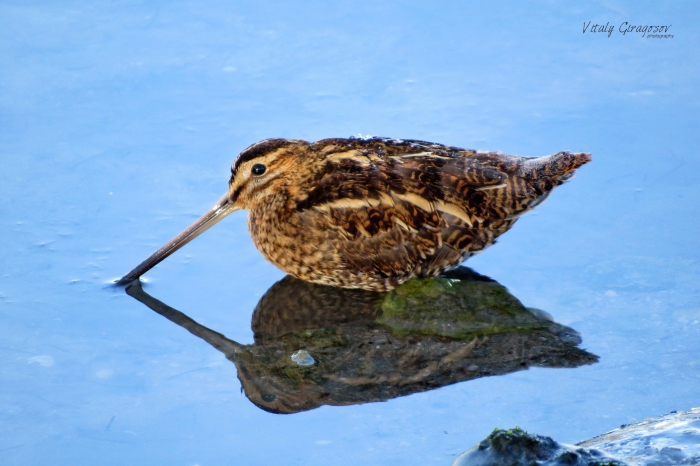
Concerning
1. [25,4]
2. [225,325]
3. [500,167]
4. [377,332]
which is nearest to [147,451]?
[225,325]

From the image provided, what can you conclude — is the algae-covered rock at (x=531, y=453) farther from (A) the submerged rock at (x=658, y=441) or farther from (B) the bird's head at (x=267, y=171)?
(B) the bird's head at (x=267, y=171)

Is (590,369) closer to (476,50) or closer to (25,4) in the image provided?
(476,50)

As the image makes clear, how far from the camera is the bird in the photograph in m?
6.10

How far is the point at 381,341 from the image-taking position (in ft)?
18.8

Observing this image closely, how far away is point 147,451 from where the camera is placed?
4.95 metres

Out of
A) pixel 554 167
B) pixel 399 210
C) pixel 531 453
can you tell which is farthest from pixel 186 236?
pixel 531 453

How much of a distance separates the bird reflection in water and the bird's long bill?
0.28 ft

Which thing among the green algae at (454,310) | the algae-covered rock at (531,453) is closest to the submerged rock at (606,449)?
the algae-covered rock at (531,453)

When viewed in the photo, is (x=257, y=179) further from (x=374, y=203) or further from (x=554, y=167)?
(x=554, y=167)

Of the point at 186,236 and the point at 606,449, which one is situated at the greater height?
the point at 186,236

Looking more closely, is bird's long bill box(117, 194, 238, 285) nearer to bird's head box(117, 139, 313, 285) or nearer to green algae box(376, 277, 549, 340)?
bird's head box(117, 139, 313, 285)

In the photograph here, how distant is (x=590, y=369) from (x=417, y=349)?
36.2 inches

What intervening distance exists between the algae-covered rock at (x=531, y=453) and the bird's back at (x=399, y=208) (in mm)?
1901

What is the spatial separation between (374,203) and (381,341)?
85 centimetres
